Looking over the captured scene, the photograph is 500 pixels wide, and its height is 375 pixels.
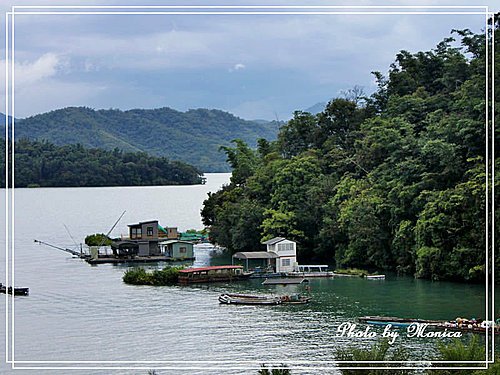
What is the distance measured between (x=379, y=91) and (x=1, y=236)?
828cm

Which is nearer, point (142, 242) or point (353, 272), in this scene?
point (353, 272)

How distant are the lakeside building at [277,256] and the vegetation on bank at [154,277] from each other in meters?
1.01

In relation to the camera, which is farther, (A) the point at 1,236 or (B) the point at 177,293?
(A) the point at 1,236

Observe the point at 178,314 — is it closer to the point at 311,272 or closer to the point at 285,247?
the point at 311,272

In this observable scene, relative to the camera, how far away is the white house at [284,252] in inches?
478

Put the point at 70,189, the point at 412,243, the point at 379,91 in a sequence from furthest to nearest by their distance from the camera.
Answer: the point at 379,91
the point at 412,243
the point at 70,189

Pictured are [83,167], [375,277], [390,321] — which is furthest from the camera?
[375,277]

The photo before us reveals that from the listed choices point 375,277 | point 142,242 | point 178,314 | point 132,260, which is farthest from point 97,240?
point 178,314

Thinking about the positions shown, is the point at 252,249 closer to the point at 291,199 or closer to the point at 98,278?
the point at 291,199

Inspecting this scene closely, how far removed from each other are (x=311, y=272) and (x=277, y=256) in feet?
2.16

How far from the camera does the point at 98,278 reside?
12.4 metres

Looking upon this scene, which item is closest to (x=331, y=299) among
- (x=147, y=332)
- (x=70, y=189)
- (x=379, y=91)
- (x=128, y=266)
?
(x=147, y=332)

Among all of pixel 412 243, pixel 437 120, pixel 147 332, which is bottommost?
pixel 147 332

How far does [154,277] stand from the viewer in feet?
38.3
